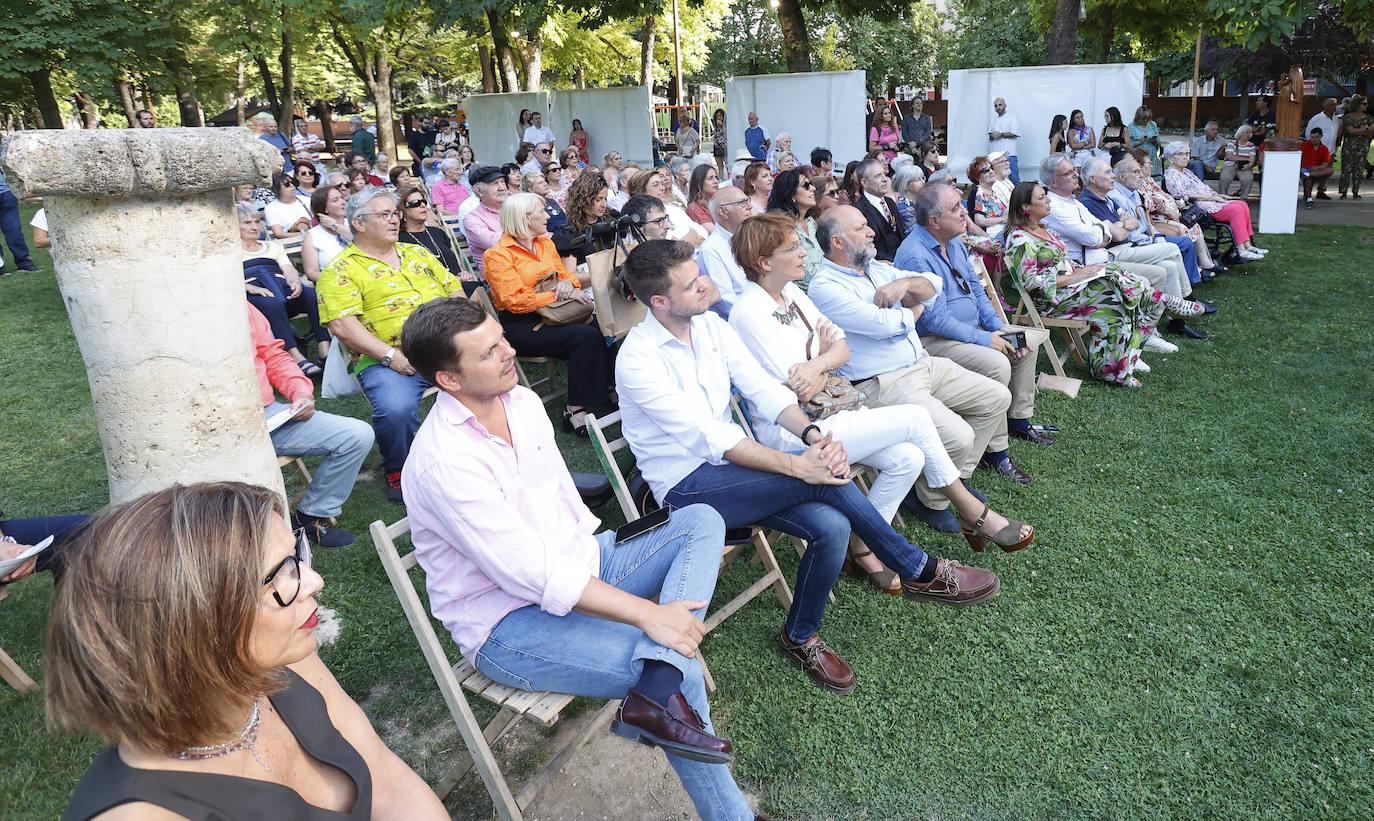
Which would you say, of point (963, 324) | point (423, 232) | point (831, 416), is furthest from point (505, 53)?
point (831, 416)

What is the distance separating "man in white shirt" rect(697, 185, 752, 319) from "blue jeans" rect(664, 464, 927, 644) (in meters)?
2.04

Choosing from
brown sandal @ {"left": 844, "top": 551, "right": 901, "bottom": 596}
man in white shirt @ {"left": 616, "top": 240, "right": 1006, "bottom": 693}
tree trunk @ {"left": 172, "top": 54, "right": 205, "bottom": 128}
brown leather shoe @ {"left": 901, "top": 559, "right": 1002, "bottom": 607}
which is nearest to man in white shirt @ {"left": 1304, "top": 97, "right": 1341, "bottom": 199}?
brown leather shoe @ {"left": 901, "top": 559, "right": 1002, "bottom": 607}

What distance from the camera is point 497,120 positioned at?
56.8 feet

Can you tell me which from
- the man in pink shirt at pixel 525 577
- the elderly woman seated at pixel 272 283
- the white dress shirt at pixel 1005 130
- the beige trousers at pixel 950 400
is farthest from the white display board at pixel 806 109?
the man in pink shirt at pixel 525 577

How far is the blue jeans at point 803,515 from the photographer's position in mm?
3062

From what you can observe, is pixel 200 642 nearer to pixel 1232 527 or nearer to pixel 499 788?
pixel 499 788

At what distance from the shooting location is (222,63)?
22875 millimetres

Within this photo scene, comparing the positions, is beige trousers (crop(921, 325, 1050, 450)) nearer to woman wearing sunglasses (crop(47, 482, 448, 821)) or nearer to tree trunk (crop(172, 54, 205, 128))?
woman wearing sunglasses (crop(47, 482, 448, 821))

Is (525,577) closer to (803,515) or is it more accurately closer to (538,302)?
(803,515)

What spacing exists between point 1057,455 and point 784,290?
6.89ft

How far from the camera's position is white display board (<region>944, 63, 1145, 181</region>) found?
13.8 m

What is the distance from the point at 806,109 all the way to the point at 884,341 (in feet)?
38.8

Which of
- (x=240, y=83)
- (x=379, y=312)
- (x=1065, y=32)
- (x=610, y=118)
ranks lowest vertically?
(x=379, y=312)

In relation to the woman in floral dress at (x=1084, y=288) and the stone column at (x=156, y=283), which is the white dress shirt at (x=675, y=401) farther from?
the woman in floral dress at (x=1084, y=288)
